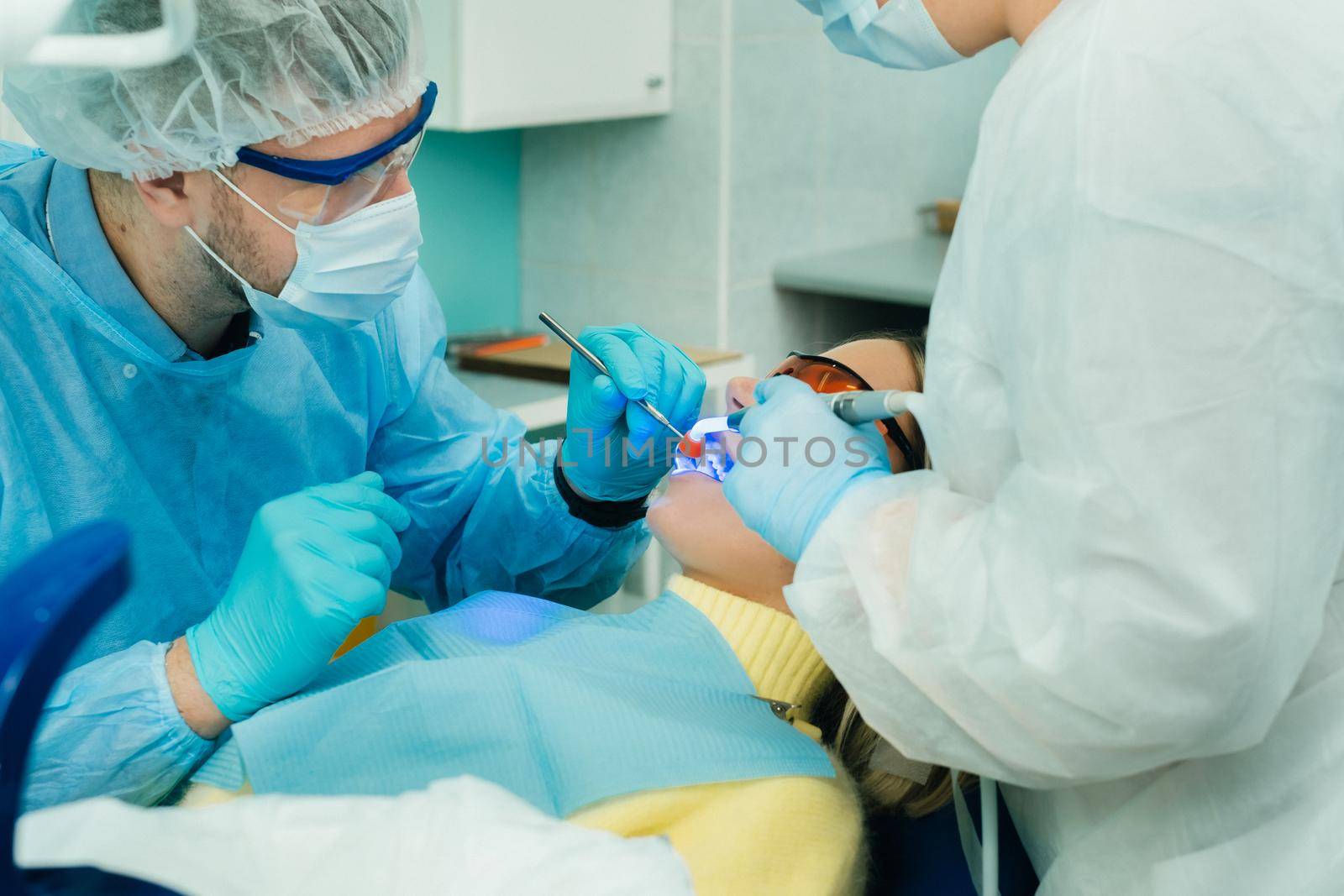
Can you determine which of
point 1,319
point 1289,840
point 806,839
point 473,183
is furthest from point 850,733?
point 473,183

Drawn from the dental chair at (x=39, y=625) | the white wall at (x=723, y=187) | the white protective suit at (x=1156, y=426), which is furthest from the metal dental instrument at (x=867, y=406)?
the white wall at (x=723, y=187)

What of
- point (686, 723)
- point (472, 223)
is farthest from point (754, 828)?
point (472, 223)

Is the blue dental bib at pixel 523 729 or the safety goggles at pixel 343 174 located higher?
the safety goggles at pixel 343 174

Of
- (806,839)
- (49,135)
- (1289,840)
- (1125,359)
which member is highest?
(49,135)

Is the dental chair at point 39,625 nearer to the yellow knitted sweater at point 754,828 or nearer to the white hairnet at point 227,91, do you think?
the yellow knitted sweater at point 754,828

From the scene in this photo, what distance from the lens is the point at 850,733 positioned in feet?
4.27

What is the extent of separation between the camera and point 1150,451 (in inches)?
30.8

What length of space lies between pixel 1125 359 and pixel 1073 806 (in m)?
0.44

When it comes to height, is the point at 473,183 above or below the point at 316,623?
above

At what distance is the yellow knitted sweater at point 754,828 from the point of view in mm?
1096

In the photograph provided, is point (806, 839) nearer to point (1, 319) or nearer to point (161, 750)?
point (161, 750)

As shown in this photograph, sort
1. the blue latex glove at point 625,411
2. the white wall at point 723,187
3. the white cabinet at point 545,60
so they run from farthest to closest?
the white wall at point 723,187 < the white cabinet at point 545,60 < the blue latex glove at point 625,411

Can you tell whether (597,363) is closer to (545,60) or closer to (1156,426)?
(1156,426)

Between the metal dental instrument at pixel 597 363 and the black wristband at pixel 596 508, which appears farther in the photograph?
the black wristband at pixel 596 508
